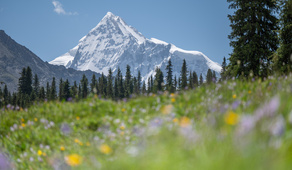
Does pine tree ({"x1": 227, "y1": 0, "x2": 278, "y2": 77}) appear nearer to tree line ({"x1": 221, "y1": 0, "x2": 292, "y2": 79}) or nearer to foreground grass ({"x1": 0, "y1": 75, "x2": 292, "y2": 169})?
tree line ({"x1": 221, "y1": 0, "x2": 292, "y2": 79})

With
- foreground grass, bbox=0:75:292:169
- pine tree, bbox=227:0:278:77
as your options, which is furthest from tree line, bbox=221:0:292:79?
foreground grass, bbox=0:75:292:169

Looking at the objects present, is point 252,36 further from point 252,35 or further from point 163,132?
point 163,132

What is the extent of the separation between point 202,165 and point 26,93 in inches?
3970

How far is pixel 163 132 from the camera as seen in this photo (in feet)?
9.19

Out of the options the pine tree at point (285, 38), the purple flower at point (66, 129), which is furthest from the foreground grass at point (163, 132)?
the pine tree at point (285, 38)

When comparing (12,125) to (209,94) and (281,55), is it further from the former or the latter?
(281,55)

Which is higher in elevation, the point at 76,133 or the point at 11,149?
the point at 76,133

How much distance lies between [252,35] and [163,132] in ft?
67.9

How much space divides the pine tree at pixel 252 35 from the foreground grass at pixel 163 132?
1528 cm

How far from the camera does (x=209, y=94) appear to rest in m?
5.70

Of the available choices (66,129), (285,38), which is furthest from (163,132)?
(285,38)

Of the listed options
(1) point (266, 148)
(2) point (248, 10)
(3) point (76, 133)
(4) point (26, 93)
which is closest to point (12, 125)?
(3) point (76, 133)

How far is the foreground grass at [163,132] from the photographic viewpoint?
1.83 metres

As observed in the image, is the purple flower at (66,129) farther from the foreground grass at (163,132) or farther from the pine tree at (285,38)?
the pine tree at (285,38)
